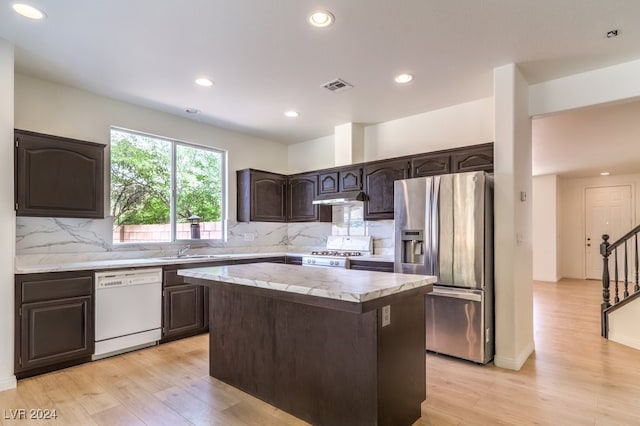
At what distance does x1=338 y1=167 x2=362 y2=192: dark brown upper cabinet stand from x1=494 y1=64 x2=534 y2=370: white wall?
5.98ft

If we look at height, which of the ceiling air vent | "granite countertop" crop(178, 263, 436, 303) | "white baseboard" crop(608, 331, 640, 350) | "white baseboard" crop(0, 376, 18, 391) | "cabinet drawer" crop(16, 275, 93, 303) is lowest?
"white baseboard" crop(608, 331, 640, 350)

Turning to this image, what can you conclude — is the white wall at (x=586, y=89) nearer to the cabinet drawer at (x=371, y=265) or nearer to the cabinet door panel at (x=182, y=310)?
the cabinet drawer at (x=371, y=265)

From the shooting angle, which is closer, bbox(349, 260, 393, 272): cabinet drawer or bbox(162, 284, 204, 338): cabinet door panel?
bbox(162, 284, 204, 338): cabinet door panel

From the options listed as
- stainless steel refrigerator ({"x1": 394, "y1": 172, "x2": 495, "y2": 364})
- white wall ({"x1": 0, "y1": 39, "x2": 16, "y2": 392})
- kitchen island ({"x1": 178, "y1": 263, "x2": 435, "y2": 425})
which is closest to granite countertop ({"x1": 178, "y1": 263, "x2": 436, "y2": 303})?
kitchen island ({"x1": 178, "y1": 263, "x2": 435, "y2": 425})

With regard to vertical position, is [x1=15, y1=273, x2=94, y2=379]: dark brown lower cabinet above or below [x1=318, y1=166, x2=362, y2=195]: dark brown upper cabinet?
below

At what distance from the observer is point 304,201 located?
17.9 feet

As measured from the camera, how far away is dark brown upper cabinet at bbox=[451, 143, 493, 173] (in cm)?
351

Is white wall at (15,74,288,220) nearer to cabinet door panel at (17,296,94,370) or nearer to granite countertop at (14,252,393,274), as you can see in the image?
granite countertop at (14,252,393,274)

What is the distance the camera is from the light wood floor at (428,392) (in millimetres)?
2340

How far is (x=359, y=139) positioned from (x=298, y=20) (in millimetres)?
2695

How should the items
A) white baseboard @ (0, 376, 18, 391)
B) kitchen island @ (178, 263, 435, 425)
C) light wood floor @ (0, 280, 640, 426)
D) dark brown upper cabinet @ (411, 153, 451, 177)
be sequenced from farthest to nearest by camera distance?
dark brown upper cabinet @ (411, 153, 451, 177)
white baseboard @ (0, 376, 18, 391)
light wood floor @ (0, 280, 640, 426)
kitchen island @ (178, 263, 435, 425)

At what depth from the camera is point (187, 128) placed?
478 cm

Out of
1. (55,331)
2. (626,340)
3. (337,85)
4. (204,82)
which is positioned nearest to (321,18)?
(337,85)

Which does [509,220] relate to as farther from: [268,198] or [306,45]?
[268,198]
